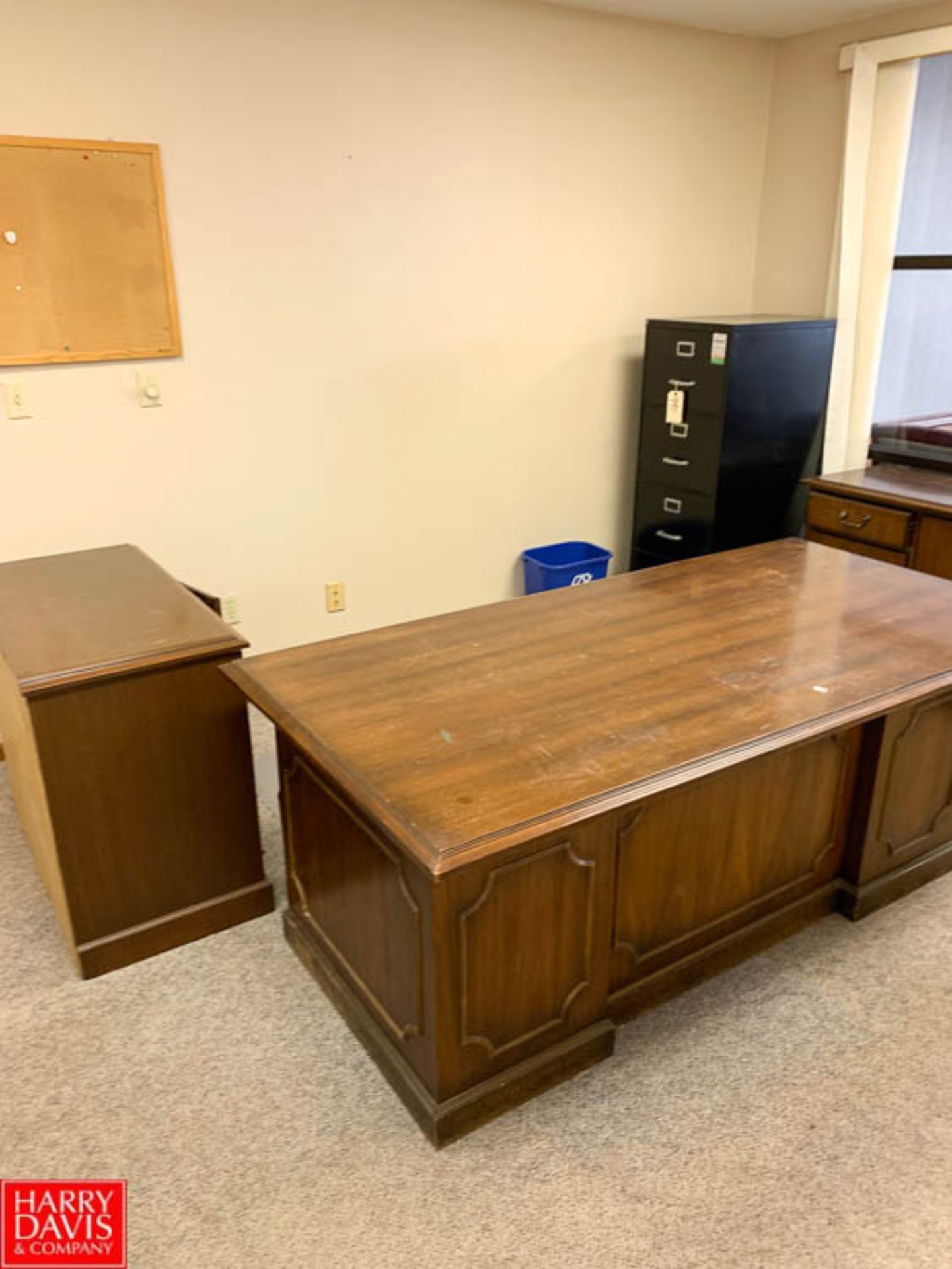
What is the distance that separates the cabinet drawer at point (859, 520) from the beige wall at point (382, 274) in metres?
1.02

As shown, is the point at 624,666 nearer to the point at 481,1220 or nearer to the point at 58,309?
the point at 481,1220

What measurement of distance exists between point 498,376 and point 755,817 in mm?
2407

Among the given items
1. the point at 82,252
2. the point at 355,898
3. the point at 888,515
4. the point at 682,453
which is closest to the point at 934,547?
the point at 888,515

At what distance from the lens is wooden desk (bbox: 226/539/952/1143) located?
155 centimetres

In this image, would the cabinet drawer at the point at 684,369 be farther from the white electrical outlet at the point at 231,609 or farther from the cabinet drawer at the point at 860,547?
the white electrical outlet at the point at 231,609

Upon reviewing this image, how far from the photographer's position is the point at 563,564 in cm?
414

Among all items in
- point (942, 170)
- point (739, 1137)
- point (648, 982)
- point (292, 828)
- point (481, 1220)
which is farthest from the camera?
point (942, 170)

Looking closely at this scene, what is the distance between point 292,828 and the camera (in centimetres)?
208

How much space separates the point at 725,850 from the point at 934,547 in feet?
5.97

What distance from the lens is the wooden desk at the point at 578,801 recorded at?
155 cm

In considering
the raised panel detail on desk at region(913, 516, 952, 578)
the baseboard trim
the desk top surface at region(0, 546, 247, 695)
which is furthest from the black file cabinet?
the baseboard trim

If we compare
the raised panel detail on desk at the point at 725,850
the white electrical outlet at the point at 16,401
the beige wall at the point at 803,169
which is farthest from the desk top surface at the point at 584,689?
the beige wall at the point at 803,169

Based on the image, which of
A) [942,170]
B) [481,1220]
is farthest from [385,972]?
[942,170]

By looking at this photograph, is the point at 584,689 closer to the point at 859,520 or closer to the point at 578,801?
the point at 578,801
